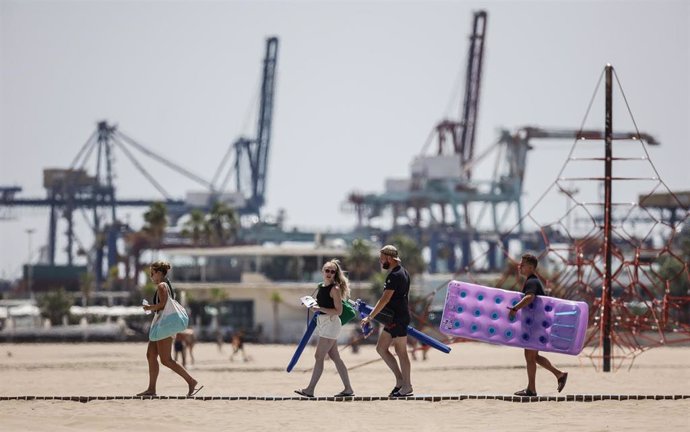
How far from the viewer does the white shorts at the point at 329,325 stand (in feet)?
44.5

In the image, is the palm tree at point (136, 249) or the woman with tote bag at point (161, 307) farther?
the palm tree at point (136, 249)

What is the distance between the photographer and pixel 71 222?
145500mm

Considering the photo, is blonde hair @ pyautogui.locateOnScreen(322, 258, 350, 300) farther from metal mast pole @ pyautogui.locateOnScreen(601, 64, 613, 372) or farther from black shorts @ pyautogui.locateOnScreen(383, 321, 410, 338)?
metal mast pole @ pyautogui.locateOnScreen(601, 64, 613, 372)

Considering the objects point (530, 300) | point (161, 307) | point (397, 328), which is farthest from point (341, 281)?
point (530, 300)

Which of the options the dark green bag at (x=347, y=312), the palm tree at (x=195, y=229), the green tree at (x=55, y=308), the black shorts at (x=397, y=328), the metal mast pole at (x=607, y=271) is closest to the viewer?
the black shorts at (x=397, y=328)

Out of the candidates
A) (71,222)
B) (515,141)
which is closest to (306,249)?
(515,141)

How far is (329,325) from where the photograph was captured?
1358cm

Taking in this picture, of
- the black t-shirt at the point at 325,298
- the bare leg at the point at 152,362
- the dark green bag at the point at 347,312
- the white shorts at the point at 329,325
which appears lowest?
the bare leg at the point at 152,362

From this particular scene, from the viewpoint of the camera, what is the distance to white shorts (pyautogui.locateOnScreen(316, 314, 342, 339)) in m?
13.6

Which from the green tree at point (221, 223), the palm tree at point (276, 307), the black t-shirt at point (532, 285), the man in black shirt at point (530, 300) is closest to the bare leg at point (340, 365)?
the man in black shirt at point (530, 300)

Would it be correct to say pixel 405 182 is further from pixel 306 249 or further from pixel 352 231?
pixel 306 249

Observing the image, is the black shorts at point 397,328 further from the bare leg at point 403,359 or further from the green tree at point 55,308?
the green tree at point 55,308

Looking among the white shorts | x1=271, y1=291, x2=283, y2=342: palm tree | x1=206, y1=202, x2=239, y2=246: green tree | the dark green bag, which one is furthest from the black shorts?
x1=206, y1=202, x2=239, y2=246: green tree

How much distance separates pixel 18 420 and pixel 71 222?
135744 mm
